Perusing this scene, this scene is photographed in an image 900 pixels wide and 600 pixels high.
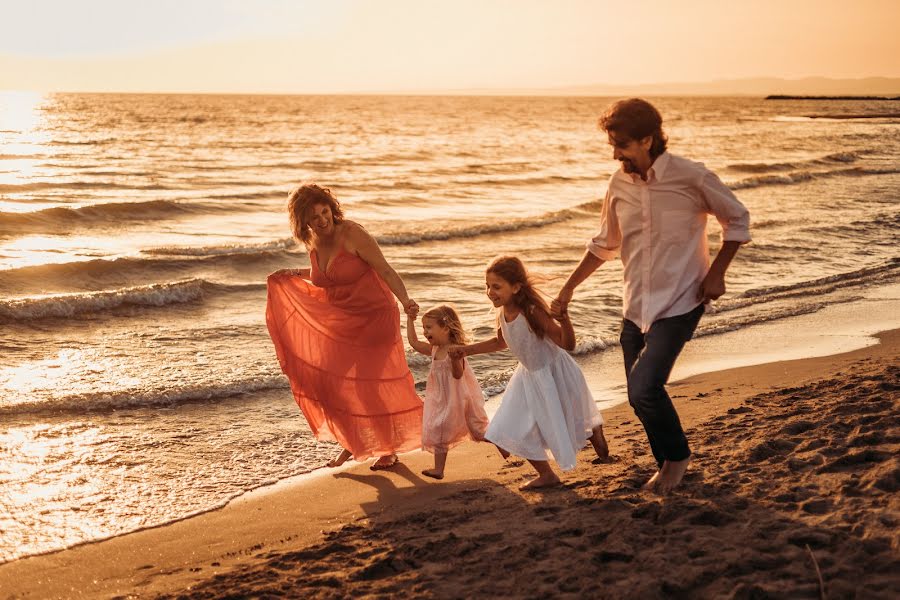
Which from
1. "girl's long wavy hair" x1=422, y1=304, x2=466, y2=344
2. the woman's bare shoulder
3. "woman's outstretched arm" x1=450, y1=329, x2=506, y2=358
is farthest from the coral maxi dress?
"woman's outstretched arm" x1=450, y1=329, x2=506, y2=358

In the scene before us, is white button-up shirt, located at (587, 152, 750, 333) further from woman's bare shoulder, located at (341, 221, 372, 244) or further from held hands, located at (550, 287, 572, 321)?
woman's bare shoulder, located at (341, 221, 372, 244)

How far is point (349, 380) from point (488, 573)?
2559 mm

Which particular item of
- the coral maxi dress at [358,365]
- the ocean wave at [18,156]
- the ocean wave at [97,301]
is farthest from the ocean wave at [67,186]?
the coral maxi dress at [358,365]

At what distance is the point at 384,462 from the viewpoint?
20.7 ft

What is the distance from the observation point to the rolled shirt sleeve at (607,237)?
4727 millimetres

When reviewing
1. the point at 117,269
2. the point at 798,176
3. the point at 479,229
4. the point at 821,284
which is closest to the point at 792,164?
the point at 798,176

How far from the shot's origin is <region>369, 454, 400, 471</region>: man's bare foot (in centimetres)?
628

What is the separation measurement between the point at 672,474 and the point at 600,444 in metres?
0.87

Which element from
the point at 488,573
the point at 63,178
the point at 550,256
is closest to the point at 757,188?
the point at 550,256

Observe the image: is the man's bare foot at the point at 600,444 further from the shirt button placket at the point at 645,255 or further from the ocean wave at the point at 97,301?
the ocean wave at the point at 97,301

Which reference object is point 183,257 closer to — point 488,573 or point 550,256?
point 550,256

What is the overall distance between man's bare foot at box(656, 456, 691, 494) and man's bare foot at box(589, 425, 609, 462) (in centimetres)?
78

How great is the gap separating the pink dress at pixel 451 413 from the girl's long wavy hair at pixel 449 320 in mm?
168

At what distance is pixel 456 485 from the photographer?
18.7ft
